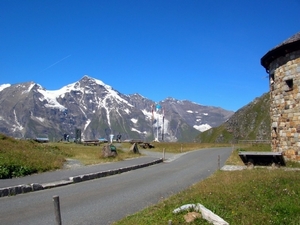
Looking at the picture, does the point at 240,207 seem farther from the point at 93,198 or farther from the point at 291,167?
the point at 291,167

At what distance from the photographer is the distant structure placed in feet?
60.1

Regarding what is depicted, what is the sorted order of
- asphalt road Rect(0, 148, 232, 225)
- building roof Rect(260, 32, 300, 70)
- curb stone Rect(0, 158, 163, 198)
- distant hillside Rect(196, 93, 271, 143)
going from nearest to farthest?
asphalt road Rect(0, 148, 232, 225) → curb stone Rect(0, 158, 163, 198) → building roof Rect(260, 32, 300, 70) → distant hillside Rect(196, 93, 271, 143)

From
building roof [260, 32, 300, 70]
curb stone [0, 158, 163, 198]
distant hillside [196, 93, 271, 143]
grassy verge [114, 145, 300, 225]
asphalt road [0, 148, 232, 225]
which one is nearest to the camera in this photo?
grassy verge [114, 145, 300, 225]

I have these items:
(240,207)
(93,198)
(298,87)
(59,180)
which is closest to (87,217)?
(93,198)

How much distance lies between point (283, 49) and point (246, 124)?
16408cm

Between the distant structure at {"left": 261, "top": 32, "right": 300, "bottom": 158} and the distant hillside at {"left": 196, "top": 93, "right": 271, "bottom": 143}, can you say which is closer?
the distant structure at {"left": 261, "top": 32, "right": 300, "bottom": 158}

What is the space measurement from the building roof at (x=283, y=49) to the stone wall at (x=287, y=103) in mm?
261

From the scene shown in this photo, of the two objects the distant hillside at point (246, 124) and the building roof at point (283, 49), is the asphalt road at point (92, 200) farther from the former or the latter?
the distant hillside at point (246, 124)

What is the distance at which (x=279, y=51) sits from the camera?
1977 cm

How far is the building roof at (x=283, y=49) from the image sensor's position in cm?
1830

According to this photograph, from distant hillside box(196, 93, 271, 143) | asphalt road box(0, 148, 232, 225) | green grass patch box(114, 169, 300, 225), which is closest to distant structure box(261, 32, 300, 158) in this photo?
asphalt road box(0, 148, 232, 225)

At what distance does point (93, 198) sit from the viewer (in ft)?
38.5

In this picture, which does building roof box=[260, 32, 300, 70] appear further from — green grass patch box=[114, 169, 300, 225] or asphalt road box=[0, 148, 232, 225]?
green grass patch box=[114, 169, 300, 225]

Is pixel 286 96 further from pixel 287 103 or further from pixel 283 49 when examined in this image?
pixel 283 49
